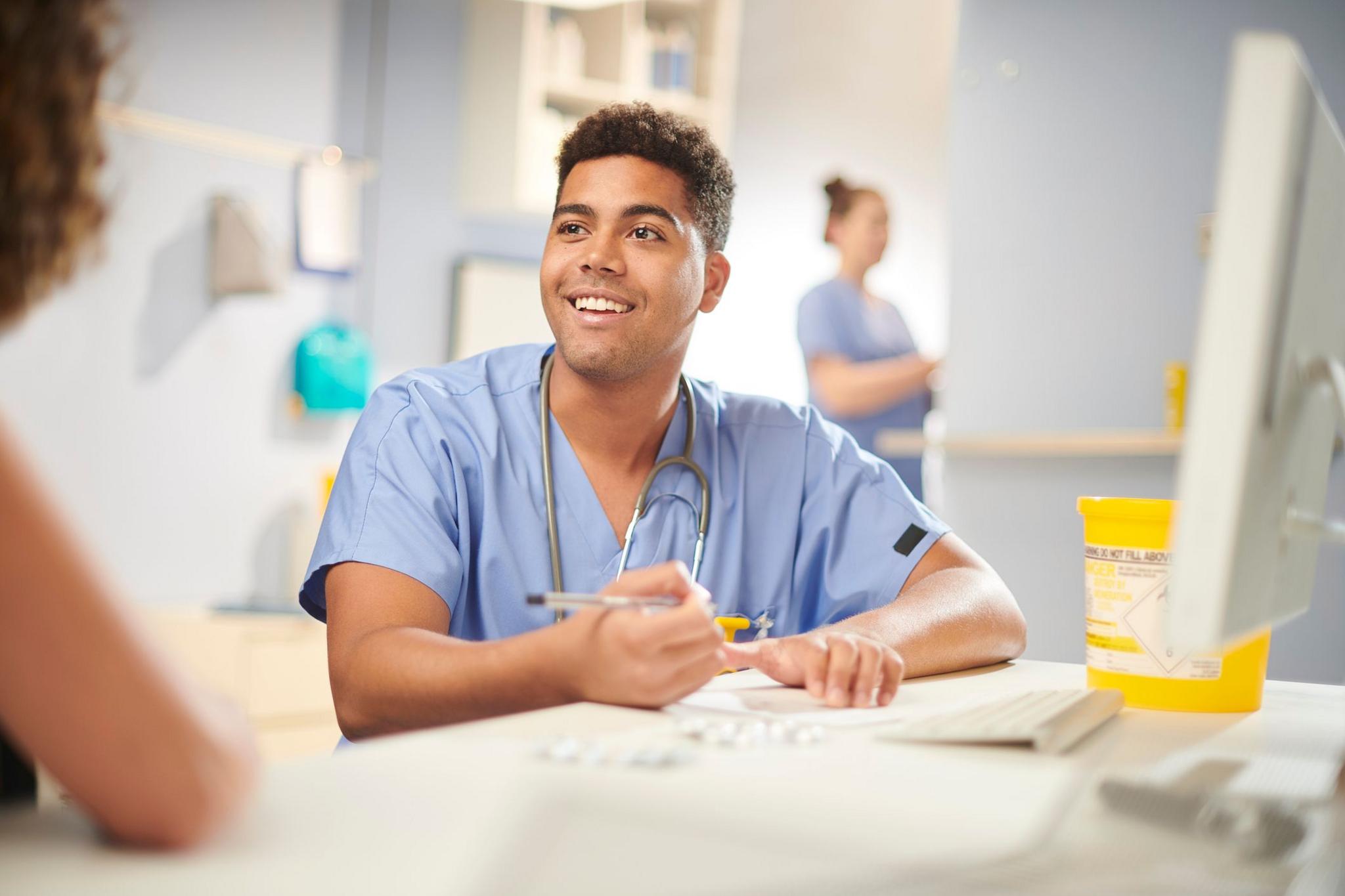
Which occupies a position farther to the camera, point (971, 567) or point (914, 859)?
point (971, 567)

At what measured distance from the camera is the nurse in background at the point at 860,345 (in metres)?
3.22

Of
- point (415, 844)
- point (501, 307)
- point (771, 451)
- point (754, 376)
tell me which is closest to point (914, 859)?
point (415, 844)

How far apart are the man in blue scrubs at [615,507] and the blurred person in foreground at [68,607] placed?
472mm

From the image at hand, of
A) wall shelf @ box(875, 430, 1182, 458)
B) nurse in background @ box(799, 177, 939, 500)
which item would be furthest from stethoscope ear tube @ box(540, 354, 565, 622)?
nurse in background @ box(799, 177, 939, 500)

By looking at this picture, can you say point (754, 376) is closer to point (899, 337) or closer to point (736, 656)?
point (899, 337)

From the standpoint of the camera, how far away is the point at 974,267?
126 inches

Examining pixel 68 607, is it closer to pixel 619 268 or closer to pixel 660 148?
pixel 619 268

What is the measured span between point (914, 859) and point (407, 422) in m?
0.92

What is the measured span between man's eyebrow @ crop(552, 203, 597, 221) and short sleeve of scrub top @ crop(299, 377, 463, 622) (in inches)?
12.5

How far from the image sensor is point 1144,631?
3.58ft

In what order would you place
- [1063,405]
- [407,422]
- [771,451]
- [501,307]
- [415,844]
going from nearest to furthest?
[415,844] < [407,422] < [771,451] < [1063,405] < [501,307]

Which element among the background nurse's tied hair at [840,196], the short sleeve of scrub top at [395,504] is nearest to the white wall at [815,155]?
the background nurse's tied hair at [840,196]

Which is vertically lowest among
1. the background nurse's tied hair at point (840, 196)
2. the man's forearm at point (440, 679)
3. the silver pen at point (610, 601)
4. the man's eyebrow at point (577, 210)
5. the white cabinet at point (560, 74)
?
the man's forearm at point (440, 679)

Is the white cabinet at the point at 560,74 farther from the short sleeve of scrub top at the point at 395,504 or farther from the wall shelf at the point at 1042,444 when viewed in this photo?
the short sleeve of scrub top at the point at 395,504
